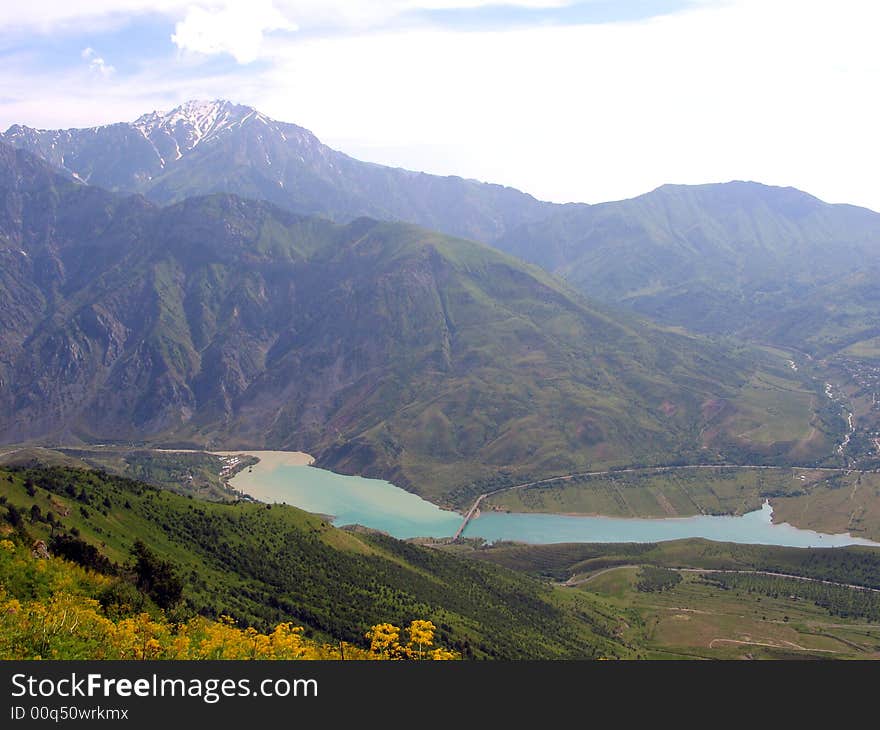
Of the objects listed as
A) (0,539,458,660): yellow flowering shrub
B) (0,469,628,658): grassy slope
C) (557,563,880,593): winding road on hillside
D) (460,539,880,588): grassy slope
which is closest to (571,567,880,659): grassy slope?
(557,563,880,593): winding road on hillside

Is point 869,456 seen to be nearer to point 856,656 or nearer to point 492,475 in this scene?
point 492,475

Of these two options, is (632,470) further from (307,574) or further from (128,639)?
(128,639)

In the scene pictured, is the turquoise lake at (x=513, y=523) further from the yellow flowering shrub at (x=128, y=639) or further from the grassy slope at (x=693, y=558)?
the yellow flowering shrub at (x=128, y=639)

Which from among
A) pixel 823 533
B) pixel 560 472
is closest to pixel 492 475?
pixel 560 472

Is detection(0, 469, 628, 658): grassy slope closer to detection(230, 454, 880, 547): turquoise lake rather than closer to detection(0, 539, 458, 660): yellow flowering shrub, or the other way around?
detection(0, 539, 458, 660): yellow flowering shrub

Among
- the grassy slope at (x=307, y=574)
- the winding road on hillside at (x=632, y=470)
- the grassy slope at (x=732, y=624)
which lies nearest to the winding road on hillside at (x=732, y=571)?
the grassy slope at (x=732, y=624)
